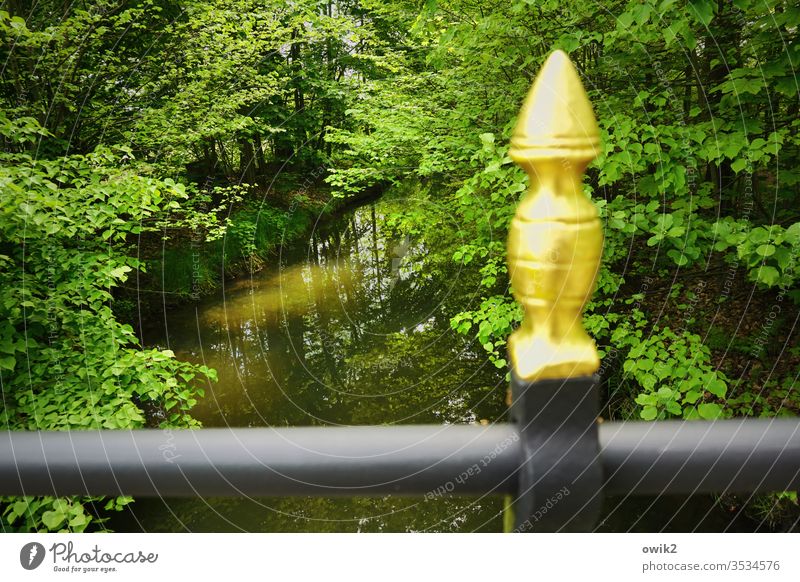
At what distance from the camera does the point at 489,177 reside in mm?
3436

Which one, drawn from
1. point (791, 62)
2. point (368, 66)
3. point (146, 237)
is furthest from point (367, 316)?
point (791, 62)

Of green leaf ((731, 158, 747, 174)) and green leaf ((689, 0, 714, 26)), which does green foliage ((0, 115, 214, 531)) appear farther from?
green leaf ((731, 158, 747, 174))

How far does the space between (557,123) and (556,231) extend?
11 centimetres

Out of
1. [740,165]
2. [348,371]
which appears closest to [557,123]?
[740,165]

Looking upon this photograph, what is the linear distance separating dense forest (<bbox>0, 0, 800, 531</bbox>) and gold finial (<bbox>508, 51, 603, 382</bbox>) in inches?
63.3

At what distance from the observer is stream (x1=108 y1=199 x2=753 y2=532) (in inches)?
201

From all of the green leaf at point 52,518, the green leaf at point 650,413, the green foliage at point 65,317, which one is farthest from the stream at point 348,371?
the green leaf at point 52,518

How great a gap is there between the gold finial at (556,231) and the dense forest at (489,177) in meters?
1.61

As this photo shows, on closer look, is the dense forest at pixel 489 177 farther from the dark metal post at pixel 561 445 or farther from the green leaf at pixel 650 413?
the dark metal post at pixel 561 445

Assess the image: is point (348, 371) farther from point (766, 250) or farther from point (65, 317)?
point (766, 250)

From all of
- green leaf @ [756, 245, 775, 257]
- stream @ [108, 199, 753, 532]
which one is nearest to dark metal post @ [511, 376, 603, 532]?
green leaf @ [756, 245, 775, 257]

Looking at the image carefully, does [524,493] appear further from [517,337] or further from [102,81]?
[102,81]

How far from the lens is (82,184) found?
341 cm
